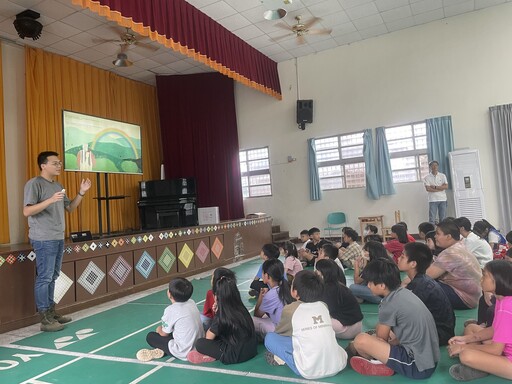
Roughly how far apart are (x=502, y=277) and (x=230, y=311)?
1.51 meters

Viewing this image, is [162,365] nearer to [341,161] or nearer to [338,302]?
[338,302]

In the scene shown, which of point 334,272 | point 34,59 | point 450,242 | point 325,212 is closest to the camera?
point 334,272

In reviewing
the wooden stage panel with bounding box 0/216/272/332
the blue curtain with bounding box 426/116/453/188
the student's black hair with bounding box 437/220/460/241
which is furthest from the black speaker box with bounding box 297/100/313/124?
the student's black hair with bounding box 437/220/460/241

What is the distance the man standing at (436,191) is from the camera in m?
6.77

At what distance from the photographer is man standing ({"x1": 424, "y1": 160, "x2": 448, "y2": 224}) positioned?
6773mm

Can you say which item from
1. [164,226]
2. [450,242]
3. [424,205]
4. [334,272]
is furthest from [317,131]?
[334,272]

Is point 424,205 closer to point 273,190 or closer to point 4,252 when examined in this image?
point 273,190

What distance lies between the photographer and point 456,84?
7.05 metres

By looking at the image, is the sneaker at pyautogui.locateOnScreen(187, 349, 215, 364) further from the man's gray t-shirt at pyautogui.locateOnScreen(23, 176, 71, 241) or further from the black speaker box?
the black speaker box

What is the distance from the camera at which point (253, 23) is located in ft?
21.8

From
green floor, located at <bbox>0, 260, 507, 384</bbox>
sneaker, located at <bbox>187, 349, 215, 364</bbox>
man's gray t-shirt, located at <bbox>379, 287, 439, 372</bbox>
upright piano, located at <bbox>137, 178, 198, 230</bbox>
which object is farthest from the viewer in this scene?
upright piano, located at <bbox>137, 178, 198, 230</bbox>

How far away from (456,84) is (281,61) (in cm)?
371

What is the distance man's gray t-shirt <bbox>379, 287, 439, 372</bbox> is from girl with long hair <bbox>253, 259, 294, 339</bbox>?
92 cm

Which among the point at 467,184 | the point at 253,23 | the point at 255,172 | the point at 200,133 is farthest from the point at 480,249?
the point at 200,133
